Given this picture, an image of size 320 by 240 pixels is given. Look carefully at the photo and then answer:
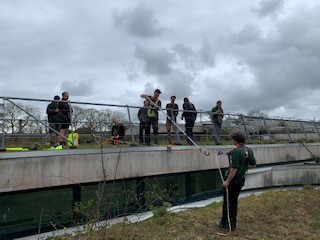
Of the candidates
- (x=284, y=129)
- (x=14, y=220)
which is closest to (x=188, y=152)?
(x=14, y=220)

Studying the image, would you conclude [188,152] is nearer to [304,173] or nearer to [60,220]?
[60,220]

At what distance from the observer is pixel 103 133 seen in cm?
1080

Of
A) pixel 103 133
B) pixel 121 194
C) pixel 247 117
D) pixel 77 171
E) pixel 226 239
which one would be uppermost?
pixel 247 117

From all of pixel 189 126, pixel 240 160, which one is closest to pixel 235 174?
pixel 240 160

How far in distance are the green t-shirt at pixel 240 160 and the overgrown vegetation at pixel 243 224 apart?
3.67ft

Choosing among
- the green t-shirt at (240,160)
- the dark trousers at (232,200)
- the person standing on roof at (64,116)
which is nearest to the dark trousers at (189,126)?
the person standing on roof at (64,116)

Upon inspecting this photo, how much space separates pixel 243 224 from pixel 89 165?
3.36 metres

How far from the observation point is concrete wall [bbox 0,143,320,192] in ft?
19.4

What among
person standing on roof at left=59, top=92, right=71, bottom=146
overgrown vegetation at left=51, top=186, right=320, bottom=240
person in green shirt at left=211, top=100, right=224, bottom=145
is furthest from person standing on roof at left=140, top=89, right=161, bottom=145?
overgrown vegetation at left=51, top=186, right=320, bottom=240

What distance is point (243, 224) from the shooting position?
7.20 m

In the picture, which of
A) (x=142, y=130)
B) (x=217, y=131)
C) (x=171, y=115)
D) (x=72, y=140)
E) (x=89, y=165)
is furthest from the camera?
(x=217, y=131)

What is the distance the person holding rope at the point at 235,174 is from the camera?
6.14m

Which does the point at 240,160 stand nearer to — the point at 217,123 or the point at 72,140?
the point at 72,140

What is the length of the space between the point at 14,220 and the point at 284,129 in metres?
14.7
